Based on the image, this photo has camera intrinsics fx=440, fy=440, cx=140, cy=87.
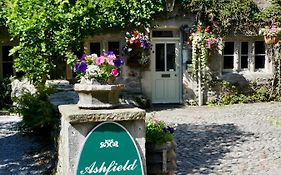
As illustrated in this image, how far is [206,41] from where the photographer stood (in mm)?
13875

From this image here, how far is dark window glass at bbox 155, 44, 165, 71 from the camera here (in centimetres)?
1463

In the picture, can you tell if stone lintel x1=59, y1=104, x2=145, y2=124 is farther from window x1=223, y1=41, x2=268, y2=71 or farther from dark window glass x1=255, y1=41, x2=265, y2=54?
dark window glass x1=255, y1=41, x2=265, y2=54

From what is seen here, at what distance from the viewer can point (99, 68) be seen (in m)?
4.73

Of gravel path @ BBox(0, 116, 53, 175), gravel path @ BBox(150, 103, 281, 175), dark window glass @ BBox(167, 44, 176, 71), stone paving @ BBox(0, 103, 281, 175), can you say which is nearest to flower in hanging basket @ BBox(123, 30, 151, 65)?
dark window glass @ BBox(167, 44, 176, 71)

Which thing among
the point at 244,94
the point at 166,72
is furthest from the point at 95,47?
the point at 244,94

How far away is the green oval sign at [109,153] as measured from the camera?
4.39m

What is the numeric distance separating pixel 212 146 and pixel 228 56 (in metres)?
7.10

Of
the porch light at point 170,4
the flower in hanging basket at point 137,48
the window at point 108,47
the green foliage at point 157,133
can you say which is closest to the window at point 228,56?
the porch light at point 170,4

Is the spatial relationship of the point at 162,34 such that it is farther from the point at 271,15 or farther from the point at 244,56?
the point at 271,15

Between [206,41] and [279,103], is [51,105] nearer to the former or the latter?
[206,41]

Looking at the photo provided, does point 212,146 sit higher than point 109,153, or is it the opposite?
point 109,153

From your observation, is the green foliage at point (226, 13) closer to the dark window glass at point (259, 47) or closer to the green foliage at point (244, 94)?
the dark window glass at point (259, 47)

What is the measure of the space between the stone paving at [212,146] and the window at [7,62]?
3270 millimetres

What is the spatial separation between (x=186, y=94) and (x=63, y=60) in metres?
4.17
